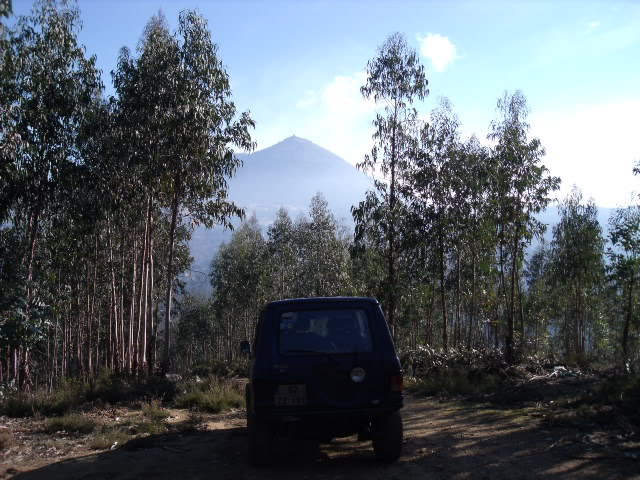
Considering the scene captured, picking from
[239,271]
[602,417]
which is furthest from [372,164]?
[239,271]

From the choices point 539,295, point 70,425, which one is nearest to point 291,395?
point 70,425

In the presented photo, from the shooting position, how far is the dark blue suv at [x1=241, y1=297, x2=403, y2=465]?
6109 mm

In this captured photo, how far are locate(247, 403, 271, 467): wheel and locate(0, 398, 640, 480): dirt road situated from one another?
0.38 feet

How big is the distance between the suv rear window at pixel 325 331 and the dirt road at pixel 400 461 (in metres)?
1.34

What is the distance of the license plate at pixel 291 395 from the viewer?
6105mm

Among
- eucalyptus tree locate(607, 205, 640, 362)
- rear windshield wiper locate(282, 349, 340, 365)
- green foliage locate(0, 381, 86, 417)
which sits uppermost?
eucalyptus tree locate(607, 205, 640, 362)

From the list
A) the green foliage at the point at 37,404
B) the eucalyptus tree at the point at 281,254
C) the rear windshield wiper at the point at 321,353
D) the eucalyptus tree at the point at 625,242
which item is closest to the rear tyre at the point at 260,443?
the rear windshield wiper at the point at 321,353

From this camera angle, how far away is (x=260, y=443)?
6.55m

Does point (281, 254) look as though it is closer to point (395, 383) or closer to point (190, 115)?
point (190, 115)

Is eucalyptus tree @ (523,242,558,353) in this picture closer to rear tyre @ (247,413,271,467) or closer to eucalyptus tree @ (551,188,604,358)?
eucalyptus tree @ (551,188,604,358)

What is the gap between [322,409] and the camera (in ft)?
20.0

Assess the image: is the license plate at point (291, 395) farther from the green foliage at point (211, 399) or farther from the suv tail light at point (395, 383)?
the green foliage at point (211, 399)

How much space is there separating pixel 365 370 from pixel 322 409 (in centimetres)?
60

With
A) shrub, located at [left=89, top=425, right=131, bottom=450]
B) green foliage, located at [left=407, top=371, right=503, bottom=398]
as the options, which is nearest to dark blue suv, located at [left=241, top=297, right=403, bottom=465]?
shrub, located at [left=89, top=425, right=131, bottom=450]
